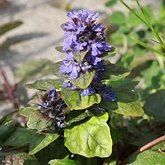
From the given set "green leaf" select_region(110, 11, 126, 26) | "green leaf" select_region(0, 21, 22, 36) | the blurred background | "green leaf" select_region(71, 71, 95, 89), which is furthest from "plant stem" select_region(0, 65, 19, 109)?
"green leaf" select_region(71, 71, 95, 89)

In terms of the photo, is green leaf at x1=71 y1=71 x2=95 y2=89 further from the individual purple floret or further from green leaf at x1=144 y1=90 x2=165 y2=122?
green leaf at x1=144 y1=90 x2=165 y2=122

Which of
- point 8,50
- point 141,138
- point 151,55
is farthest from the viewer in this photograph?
point 8,50

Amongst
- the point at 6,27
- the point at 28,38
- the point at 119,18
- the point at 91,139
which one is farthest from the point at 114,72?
the point at 28,38

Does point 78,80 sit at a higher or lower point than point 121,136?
higher

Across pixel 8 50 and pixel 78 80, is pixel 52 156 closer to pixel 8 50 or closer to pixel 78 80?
pixel 78 80

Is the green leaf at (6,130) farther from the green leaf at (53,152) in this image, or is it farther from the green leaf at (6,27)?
the green leaf at (6,27)

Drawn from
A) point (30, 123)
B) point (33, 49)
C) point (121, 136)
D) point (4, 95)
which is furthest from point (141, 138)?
point (33, 49)
